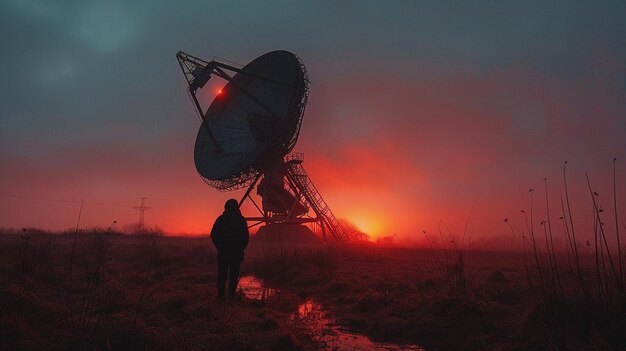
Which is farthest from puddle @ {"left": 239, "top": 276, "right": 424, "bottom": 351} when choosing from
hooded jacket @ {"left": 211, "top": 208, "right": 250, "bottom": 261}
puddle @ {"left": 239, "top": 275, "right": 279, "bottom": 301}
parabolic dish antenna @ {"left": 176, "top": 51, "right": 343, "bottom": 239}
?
parabolic dish antenna @ {"left": 176, "top": 51, "right": 343, "bottom": 239}

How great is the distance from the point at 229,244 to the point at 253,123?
79.9 ft

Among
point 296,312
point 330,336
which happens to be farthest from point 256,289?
point 330,336

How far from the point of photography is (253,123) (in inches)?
1271

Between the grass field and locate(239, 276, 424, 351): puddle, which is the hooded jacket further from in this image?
locate(239, 276, 424, 351): puddle

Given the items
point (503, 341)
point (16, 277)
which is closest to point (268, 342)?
point (503, 341)

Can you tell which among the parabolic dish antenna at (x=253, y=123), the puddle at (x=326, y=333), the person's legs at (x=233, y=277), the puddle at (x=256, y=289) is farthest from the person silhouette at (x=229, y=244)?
the parabolic dish antenna at (x=253, y=123)

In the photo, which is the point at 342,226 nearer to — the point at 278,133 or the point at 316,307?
the point at 278,133

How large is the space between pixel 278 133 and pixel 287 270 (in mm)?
17176

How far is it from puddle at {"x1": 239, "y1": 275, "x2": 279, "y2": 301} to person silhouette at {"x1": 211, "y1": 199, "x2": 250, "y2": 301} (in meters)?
1.01

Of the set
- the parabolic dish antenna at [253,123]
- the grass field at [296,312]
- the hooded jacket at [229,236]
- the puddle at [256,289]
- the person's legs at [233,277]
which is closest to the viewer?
the grass field at [296,312]

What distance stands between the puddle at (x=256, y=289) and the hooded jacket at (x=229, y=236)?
1318 mm

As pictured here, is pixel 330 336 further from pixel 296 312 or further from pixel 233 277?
pixel 233 277

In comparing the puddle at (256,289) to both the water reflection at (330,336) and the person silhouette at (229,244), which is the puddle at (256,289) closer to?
the person silhouette at (229,244)

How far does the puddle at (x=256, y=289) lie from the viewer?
10.3 metres
